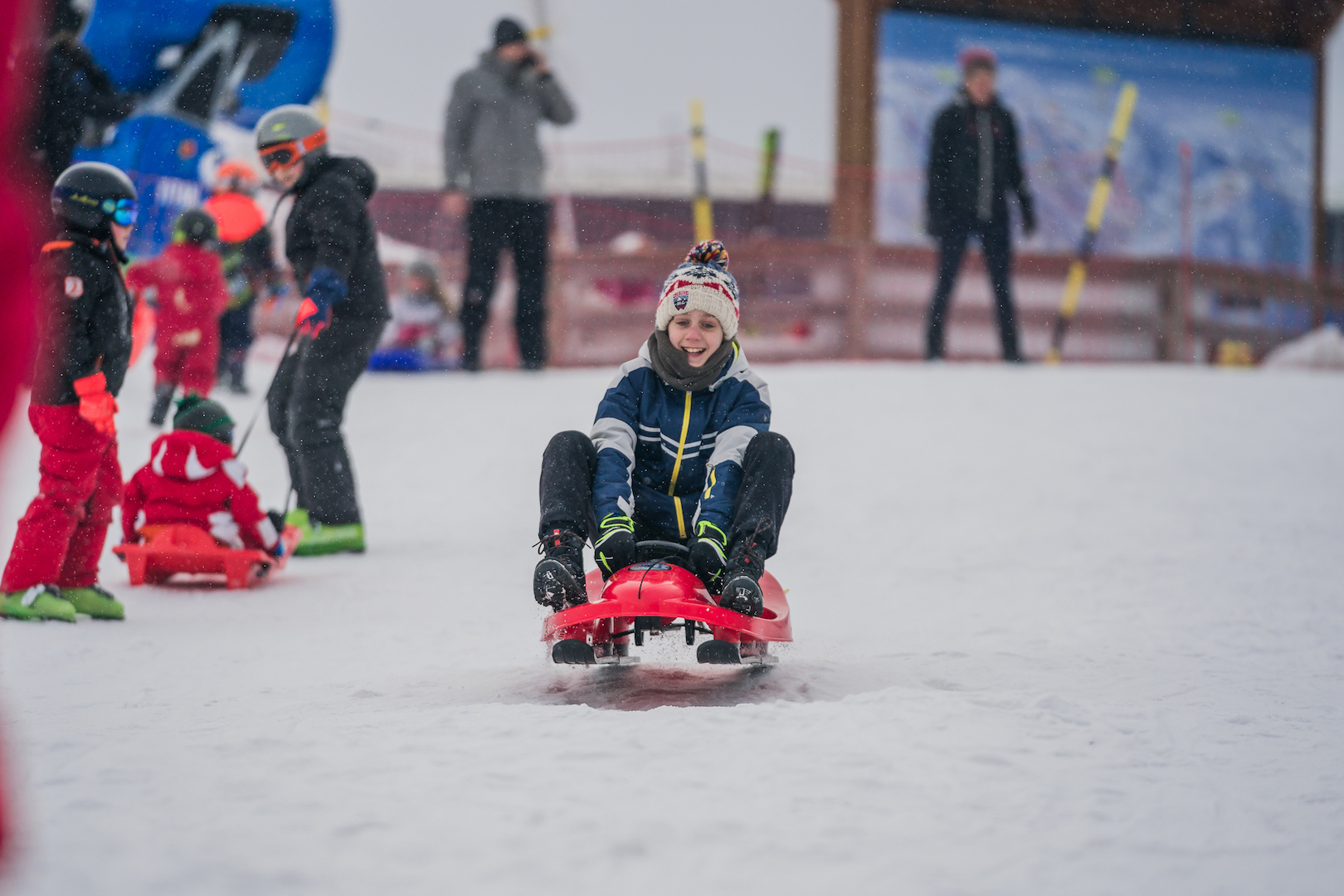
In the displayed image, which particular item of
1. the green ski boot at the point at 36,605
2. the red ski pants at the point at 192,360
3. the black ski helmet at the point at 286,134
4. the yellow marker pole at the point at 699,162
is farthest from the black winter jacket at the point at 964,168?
the green ski boot at the point at 36,605

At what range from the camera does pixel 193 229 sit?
23.2 ft

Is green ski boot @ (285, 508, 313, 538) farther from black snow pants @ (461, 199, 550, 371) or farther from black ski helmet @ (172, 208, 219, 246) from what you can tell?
black snow pants @ (461, 199, 550, 371)

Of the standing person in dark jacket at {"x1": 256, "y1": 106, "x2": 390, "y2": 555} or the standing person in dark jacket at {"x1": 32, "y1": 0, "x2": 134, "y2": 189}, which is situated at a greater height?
the standing person in dark jacket at {"x1": 32, "y1": 0, "x2": 134, "y2": 189}

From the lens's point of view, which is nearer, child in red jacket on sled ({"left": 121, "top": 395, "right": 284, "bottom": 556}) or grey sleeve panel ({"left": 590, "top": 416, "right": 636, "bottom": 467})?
grey sleeve panel ({"left": 590, "top": 416, "right": 636, "bottom": 467})

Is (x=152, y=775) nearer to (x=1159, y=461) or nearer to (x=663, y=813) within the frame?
(x=663, y=813)

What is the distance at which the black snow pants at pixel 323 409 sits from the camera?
4.80 meters

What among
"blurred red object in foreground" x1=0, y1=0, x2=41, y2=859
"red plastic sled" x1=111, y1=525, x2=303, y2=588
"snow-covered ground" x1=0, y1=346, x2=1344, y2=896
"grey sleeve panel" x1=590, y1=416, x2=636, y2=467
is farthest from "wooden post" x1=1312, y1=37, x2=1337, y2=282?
"blurred red object in foreground" x1=0, y1=0, x2=41, y2=859

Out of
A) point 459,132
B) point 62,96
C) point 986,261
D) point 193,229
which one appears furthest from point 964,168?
point 62,96

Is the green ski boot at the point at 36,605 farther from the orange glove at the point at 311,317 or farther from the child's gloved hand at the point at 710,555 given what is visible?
the child's gloved hand at the point at 710,555

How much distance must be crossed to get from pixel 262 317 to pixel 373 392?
3.05m

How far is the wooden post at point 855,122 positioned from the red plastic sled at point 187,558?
9.46 metres

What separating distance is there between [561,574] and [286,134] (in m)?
2.59

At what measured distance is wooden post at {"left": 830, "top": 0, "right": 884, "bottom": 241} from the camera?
42.4 feet

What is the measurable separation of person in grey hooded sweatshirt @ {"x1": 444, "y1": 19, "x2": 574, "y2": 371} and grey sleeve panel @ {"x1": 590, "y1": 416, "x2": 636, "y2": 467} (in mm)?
5580
